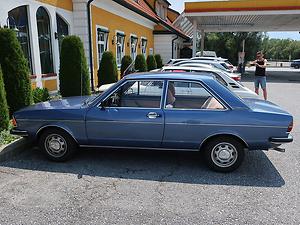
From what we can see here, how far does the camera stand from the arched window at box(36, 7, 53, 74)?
374 inches

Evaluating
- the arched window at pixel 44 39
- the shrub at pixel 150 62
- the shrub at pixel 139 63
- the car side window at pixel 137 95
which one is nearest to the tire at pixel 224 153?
the car side window at pixel 137 95

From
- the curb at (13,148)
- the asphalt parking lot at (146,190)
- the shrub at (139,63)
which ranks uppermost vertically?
the shrub at (139,63)

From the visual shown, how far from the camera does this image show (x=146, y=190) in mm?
3986

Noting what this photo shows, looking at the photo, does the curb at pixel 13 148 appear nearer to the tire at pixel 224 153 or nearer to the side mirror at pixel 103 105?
the side mirror at pixel 103 105

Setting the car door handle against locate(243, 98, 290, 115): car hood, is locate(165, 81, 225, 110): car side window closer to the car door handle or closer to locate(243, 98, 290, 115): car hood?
the car door handle

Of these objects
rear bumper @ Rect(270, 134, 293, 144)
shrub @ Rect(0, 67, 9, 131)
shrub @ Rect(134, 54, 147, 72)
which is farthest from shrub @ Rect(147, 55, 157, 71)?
rear bumper @ Rect(270, 134, 293, 144)

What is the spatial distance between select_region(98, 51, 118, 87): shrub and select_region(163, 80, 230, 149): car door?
305 inches

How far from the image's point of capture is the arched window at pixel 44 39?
31.2ft

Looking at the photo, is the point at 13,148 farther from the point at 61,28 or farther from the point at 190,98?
the point at 61,28

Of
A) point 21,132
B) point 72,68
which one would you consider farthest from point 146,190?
point 72,68

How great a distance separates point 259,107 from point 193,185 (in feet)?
5.28

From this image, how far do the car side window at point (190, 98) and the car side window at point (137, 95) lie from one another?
180 millimetres

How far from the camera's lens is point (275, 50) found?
291 feet

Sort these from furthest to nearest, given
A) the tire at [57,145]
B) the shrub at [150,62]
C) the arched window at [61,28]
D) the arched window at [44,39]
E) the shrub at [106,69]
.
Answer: the shrub at [150,62]
the shrub at [106,69]
the arched window at [61,28]
the arched window at [44,39]
the tire at [57,145]
